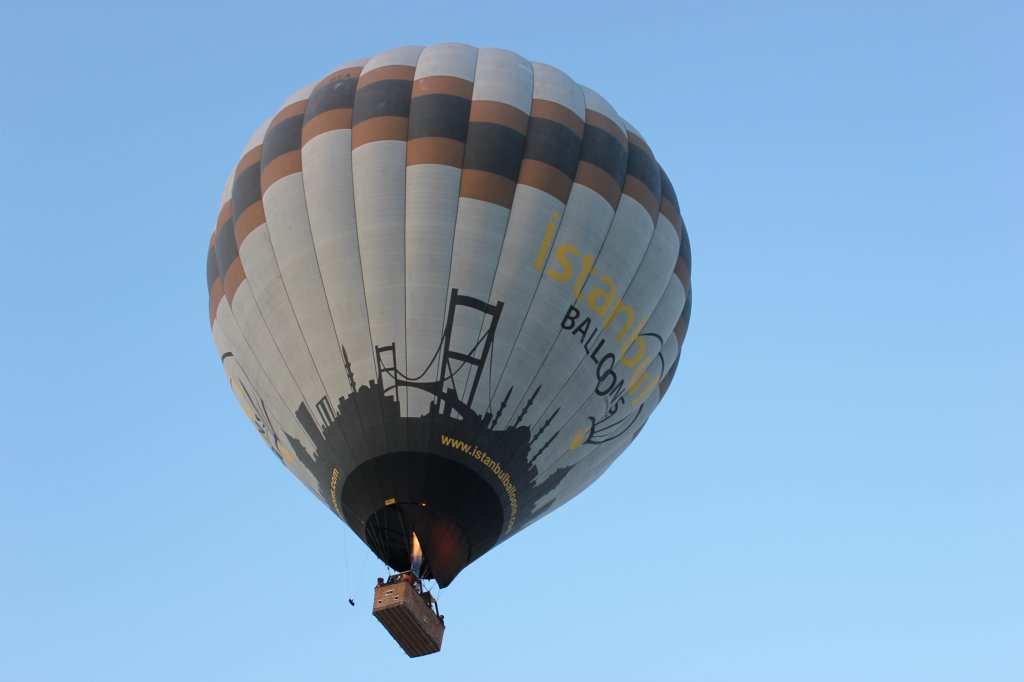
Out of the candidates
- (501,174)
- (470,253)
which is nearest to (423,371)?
(470,253)

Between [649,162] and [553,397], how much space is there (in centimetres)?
377

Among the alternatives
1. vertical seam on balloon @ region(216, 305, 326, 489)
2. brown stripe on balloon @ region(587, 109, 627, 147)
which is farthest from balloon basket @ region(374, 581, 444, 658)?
brown stripe on balloon @ region(587, 109, 627, 147)

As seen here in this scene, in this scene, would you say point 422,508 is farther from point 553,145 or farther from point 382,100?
point 382,100

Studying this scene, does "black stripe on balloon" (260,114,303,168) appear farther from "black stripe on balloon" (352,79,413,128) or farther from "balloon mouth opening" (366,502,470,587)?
"balloon mouth opening" (366,502,470,587)

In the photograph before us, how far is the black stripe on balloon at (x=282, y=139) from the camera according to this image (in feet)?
61.0

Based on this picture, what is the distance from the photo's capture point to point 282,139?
18.7m

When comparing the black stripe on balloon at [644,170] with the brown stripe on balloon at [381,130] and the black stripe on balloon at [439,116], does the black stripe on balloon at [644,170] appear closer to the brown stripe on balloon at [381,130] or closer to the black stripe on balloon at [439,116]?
the black stripe on balloon at [439,116]

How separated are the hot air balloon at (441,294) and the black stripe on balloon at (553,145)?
0.02 m

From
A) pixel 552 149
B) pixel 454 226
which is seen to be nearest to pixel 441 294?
pixel 454 226

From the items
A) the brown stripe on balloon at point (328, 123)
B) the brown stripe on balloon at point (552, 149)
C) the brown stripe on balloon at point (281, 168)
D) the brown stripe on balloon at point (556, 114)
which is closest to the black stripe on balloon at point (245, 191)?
the brown stripe on balloon at point (281, 168)

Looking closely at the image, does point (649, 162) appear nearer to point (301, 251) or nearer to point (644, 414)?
point (644, 414)

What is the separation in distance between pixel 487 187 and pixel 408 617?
17.0 feet

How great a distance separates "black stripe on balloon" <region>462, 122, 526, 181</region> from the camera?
17.8 meters

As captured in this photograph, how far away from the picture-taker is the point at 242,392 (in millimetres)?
19234
